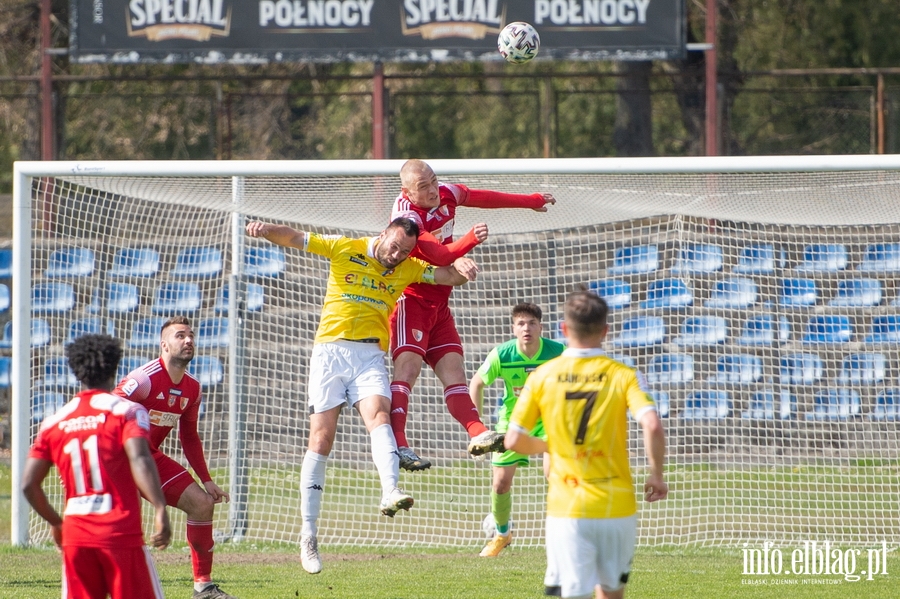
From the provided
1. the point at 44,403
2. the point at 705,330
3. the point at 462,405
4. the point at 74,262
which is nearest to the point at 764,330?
the point at 705,330

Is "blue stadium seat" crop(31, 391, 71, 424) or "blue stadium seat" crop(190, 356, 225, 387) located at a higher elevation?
"blue stadium seat" crop(190, 356, 225, 387)

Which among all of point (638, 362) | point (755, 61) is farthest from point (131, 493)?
point (755, 61)

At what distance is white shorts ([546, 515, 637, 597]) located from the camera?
465 centimetres

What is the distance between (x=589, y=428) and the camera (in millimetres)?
4699

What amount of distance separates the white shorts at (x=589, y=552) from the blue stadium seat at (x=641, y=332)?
6920 millimetres

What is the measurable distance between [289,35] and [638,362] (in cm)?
612

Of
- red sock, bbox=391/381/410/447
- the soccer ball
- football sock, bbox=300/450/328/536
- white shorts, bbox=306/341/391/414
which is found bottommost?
football sock, bbox=300/450/328/536

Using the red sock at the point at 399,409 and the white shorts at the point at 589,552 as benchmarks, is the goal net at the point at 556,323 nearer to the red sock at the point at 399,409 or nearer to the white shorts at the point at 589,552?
the red sock at the point at 399,409

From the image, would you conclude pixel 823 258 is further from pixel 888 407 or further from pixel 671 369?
pixel 671 369

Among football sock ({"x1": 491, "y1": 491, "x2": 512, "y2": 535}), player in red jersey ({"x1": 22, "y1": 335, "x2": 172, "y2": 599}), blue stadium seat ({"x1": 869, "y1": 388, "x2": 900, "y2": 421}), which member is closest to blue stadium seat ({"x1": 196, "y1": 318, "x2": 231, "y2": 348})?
football sock ({"x1": 491, "y1": 491, "x2": 512, "y2": 535})

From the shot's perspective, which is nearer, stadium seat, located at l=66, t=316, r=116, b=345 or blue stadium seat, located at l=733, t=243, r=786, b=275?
stadium seat, located at l=66, t=316, r=116, b=345

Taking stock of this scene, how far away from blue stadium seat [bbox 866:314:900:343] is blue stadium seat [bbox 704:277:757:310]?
1194mm

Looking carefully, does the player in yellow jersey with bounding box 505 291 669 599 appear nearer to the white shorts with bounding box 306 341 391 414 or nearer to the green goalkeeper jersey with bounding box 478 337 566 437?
the white shorts with bounding box 306 341 391 414

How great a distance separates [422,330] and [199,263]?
15.6ft
